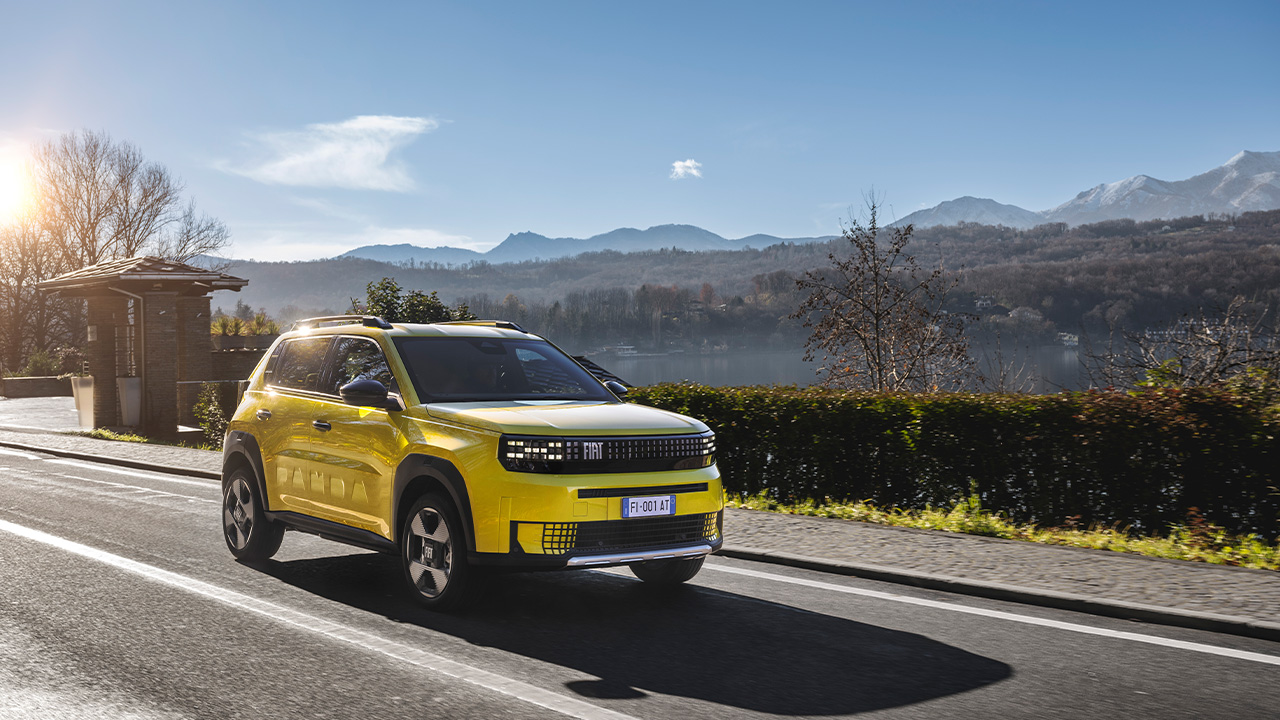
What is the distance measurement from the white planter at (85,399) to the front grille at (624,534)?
26.0 metres

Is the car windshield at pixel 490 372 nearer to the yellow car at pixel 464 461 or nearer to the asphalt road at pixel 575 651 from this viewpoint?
the yellow car at pixel 464 461

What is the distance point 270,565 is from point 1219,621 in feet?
21.9

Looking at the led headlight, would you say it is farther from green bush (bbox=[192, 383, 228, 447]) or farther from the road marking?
green bush (bbox=[192, 383, 228, 447])

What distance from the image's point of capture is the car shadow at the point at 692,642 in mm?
→ 4840

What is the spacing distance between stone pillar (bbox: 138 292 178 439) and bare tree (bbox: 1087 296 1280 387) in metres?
22.1

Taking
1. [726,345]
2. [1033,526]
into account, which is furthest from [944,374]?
[726,345]

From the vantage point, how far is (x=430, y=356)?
284 inches

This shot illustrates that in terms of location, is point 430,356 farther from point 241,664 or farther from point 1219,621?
point 1219,621

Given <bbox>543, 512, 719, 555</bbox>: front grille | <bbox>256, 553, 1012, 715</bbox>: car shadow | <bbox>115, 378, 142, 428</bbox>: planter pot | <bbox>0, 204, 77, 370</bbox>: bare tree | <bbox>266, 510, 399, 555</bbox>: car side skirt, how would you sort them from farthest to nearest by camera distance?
<bbox>0, 204, 77, 370</bbox>: bare tree
<bbox>115, 378, 142, 428</bbox>: planter pot
<bbox>266, 510, 399, 555</bbox>: car side skirt
<bbox>543, 512, 719, 555</bbox>: front grille
<bbox>256, 553, 1012, 715</bbox>: car shadow

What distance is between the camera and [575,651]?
5.55m

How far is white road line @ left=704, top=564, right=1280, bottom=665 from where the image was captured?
5.47 meters

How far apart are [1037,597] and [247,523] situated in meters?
5.99

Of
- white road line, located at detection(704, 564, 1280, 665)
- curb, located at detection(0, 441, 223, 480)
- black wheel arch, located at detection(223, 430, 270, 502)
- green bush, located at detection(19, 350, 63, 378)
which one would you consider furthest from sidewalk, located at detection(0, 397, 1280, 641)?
green bush, located at detection(19, 350, 63, 378)

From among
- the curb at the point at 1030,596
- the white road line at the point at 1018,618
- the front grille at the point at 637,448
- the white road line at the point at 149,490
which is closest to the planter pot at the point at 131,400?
the white road line at the point at 149,490
